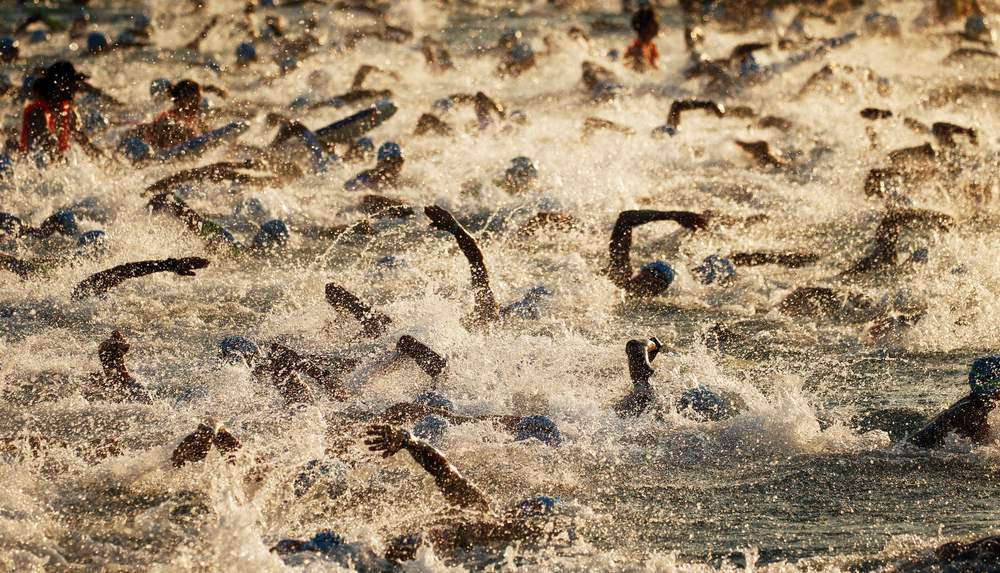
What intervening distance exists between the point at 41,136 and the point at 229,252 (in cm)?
285

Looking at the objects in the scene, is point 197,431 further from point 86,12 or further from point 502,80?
point 86,12

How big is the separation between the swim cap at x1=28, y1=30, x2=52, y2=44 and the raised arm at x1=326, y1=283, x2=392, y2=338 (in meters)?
12.2

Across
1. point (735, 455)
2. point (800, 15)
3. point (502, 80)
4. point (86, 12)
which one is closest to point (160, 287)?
point (735, 455)

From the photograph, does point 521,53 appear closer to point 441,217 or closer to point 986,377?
point 441,217

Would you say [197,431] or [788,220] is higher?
[788,220]

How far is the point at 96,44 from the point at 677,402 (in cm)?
1306

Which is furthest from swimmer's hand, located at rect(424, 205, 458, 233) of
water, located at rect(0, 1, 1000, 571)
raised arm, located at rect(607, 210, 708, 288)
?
raised arm, located at rect(607, 210, 708, 288)

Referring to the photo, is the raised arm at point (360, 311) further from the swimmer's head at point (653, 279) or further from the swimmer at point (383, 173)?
the swimmer at point (383, 173)

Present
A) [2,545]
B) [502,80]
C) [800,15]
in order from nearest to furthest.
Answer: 1. [2,545]
2. [502,80]
3. [800,15]

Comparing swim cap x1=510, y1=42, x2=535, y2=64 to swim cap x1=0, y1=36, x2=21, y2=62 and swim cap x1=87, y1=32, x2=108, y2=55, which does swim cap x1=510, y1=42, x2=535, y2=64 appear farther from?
swim cap x1=0, y1=36, x2=21, y2=62

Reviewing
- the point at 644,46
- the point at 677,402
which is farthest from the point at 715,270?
the point at 644,46

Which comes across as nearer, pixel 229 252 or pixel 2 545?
pixel 2 545

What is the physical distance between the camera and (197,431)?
4.96 meters

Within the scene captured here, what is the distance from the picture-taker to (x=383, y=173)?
35.0 feet
